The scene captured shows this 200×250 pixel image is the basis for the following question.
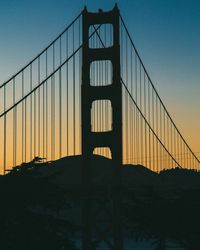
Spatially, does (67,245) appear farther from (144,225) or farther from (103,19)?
(103,19)

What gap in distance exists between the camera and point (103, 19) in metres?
36.1

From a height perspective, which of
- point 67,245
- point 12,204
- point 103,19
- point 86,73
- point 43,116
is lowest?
point 67,245

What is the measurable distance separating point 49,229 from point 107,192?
14.6 meters

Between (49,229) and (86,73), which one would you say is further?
(86,73)

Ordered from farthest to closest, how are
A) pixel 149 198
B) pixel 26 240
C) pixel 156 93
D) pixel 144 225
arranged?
1. pixel 156 93
2. pixel 149 198
3. pixel 144 225
4. pixel 26 240

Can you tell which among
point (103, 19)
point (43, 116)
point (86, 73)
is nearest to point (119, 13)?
point (103, 19)

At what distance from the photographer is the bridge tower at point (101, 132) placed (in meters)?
32.1

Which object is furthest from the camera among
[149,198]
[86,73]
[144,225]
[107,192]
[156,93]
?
[156,93]

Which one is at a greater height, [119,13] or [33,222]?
[119,13]

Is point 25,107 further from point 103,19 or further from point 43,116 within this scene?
point 103,19

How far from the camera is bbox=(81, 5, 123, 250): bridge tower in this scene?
105ft

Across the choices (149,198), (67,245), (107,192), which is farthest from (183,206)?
(67,245)

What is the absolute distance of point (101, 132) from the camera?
34.8 m

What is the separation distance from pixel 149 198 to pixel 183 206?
1.75 m
